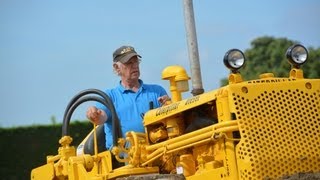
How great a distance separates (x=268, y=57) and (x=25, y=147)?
21.7m

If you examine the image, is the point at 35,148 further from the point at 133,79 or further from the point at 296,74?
the point at 296,74

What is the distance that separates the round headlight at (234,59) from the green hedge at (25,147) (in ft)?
51.4

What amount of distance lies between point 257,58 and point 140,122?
33799 millimetres

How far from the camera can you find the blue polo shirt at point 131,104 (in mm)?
10805

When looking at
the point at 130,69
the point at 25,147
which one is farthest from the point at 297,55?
the point at 25,147

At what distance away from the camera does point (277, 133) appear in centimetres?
906

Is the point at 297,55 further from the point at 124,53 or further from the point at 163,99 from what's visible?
the point at 124,53

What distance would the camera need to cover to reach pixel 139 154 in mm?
9969

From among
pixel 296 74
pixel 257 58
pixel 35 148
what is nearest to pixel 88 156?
pixel 296 74

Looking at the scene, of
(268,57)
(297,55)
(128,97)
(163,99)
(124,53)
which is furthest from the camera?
(268,57)

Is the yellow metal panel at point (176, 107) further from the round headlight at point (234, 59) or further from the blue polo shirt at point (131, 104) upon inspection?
the blue polo shirt at point (131, 104)

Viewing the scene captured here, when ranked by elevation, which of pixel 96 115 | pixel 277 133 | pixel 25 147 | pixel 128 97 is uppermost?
pixel 25 147

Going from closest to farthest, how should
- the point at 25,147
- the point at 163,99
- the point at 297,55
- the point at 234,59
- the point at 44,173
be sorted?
1. the point at 234,59
2. the point at 297,55
3. the point at 163,99
4. the point at 44,173
5. the point at 25,147

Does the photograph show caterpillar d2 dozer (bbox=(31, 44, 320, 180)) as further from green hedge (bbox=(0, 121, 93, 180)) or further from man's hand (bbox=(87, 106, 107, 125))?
green hedge (bbox=(0, 121, 93, 180))
